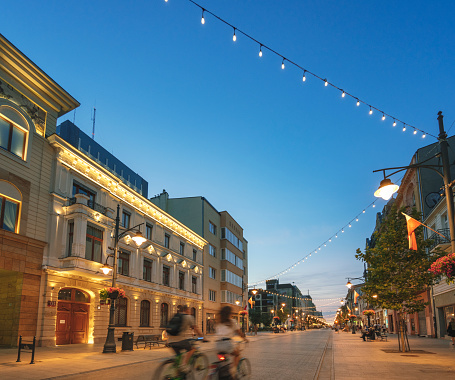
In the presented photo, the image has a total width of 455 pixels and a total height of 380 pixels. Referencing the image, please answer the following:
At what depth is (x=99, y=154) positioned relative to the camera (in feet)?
146

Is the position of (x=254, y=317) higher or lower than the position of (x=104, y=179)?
lower

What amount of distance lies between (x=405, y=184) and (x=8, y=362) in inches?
1523

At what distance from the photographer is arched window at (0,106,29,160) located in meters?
21.0

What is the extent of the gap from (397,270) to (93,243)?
712 inches

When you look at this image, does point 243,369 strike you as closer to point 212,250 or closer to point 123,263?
point 123,263

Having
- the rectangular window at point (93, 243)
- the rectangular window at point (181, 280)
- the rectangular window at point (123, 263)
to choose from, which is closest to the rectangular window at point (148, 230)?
the rectangular window at point (123, 263)

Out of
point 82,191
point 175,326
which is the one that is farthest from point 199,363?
point 82,191

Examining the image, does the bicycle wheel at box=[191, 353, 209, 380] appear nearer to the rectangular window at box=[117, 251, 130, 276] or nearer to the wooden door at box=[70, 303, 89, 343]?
the wooden door at box=[70, 303, 89, 343]

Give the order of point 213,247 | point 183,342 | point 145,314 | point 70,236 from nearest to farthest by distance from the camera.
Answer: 1. point 183,342
2. point 70,236
3. point 145,314
4. point 213,247

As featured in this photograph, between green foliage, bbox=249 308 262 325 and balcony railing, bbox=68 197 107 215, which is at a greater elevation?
balcony railing, bbox=68 197 107 215

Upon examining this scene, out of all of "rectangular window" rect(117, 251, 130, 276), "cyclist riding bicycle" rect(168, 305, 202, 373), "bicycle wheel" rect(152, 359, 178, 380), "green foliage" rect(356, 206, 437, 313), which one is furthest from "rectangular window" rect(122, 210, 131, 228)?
A: "bicycle wheel" rect(152, 359, 178, 380)

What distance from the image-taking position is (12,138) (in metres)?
21.5

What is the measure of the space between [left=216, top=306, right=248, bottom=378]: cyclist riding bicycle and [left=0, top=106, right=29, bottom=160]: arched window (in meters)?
17.3

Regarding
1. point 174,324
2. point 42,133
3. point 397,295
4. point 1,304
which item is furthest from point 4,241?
point 397,295
